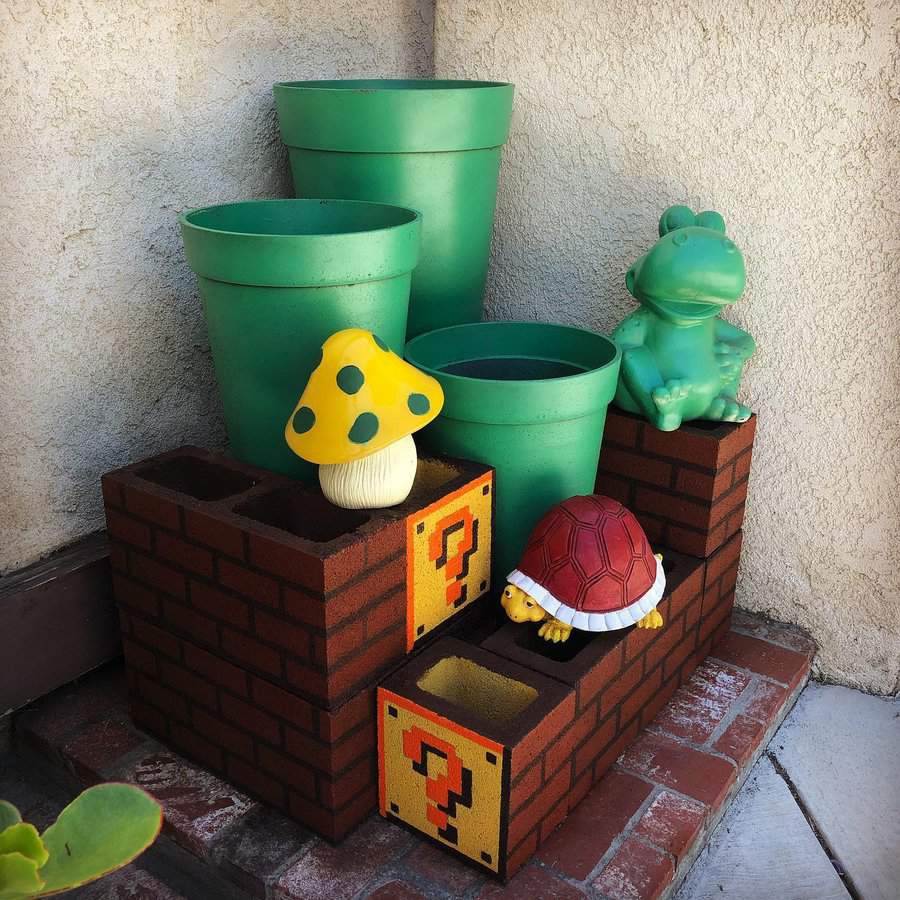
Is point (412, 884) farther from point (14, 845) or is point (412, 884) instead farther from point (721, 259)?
point (721, 259)

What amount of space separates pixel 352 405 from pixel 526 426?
381mm

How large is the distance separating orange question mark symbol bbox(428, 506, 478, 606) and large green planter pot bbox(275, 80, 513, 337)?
1.85 ft

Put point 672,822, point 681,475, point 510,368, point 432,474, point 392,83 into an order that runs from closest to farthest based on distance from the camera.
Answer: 1. point 672,822
2. point 432,474
3. point 681,475
4. point 510,368
5. point 392,83

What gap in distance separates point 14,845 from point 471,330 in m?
1.58

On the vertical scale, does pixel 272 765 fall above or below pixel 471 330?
below

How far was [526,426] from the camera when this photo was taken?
1646 mm

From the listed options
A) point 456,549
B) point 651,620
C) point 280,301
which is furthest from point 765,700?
point 280,301

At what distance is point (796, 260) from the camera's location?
1910 millimetres

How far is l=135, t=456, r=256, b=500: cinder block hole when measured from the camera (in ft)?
5.25

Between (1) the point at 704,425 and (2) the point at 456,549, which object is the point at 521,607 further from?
(1) the point at 704,425

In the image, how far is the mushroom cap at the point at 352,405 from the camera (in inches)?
54.5

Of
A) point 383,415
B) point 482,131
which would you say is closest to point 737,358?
point 482,131

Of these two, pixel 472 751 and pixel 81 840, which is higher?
pixel 81 840

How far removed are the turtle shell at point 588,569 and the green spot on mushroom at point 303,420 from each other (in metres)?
0.44
